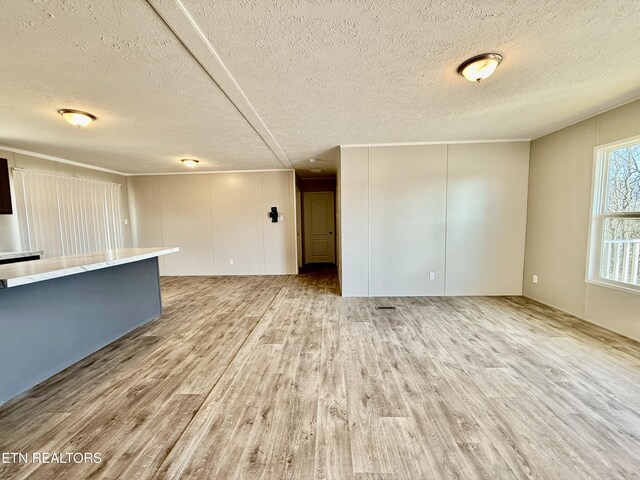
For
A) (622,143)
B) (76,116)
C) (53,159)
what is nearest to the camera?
(76,116)

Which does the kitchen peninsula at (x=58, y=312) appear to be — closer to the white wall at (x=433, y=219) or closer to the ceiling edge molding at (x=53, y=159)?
the ceiling edge molding at (x=53, y=159)

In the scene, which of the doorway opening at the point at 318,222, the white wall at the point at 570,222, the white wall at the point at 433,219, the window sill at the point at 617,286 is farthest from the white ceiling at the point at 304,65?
the doorway opening at the point at 318,222

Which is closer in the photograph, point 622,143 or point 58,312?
point 58,312

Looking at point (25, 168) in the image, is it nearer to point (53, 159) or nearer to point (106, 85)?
point (53, 159)

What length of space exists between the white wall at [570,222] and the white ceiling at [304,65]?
0.28 meters

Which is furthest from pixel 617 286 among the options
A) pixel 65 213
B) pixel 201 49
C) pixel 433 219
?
pixel 65 213

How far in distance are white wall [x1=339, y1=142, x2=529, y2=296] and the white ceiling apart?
776 mm

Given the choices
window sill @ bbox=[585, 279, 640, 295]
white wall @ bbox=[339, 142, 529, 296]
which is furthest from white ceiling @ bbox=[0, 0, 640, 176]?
window sill @ bbox=[585, 279, 640, 295]

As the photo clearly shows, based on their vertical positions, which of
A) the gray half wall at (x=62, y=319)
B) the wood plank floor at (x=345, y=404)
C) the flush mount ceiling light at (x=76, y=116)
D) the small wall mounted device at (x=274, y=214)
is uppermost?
the flush mount ceiling light at (x=76, y=116)

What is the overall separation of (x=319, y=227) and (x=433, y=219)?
164 inches

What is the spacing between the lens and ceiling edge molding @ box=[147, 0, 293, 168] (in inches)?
55.7

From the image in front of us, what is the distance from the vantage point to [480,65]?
6.20 feet

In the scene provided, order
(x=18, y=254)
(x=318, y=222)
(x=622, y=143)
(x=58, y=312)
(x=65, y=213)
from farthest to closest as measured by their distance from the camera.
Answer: (x=318, y=222)
(x=65, y=213)
(x=18, y=254)
(x=622, y=143)
(x=58, y=312)

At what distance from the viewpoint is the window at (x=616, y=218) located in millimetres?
2775
